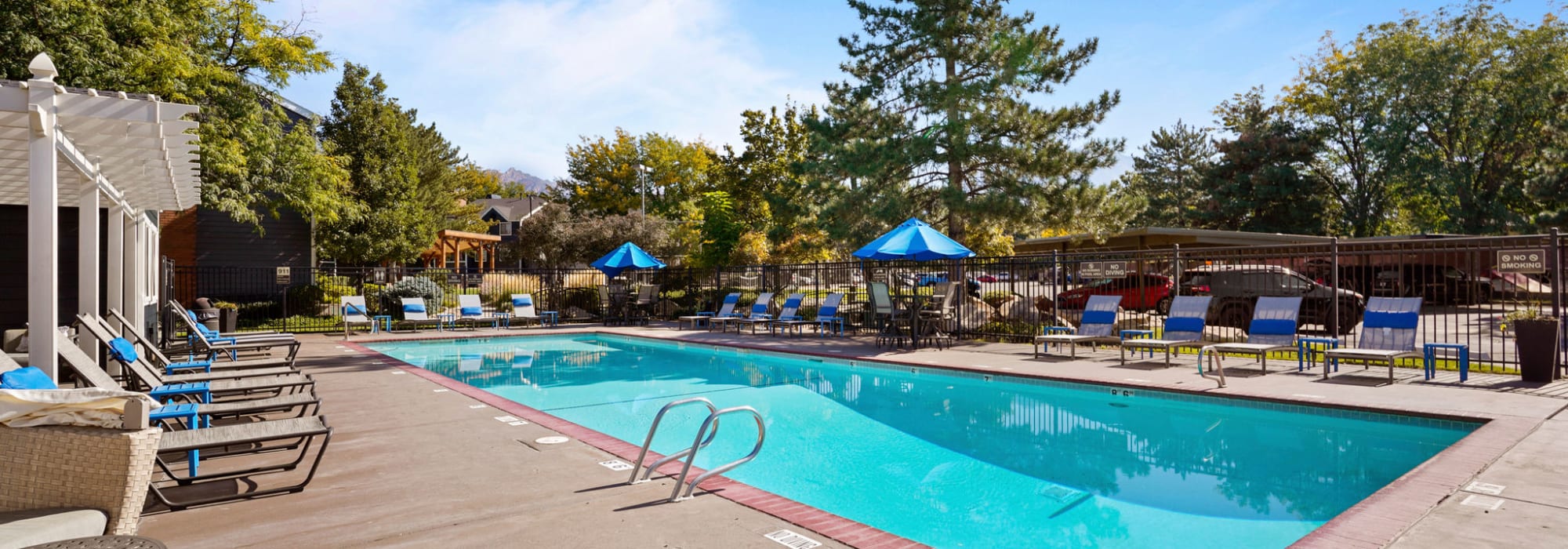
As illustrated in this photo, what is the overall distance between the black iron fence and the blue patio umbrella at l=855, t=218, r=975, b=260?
3.13ft

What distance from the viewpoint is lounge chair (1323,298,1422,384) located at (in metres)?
9.34

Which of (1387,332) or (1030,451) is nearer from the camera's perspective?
(1030,451)

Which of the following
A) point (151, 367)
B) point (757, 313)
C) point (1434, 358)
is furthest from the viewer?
point (757, 313)

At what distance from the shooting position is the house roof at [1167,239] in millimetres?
25681

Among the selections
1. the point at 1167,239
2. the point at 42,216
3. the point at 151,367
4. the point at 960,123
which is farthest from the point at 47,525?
the point at 1167,239

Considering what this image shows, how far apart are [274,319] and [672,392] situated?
55.9ft

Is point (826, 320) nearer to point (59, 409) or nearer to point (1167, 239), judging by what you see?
point (59, 409)

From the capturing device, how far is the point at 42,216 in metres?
4.84

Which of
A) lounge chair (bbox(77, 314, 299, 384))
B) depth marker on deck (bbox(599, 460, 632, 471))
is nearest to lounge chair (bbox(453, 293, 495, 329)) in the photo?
lounge chair (bbox(77, 314, 299, 384))

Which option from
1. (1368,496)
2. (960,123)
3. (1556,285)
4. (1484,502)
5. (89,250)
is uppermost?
(960,123)

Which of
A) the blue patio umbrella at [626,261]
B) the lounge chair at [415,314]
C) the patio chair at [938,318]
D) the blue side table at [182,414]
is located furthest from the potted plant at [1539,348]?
the lounge chair at [415,314]

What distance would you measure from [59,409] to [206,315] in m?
14.9

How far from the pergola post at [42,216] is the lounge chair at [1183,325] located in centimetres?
1128

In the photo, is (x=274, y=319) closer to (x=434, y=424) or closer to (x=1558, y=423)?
(x=434, y=424)
